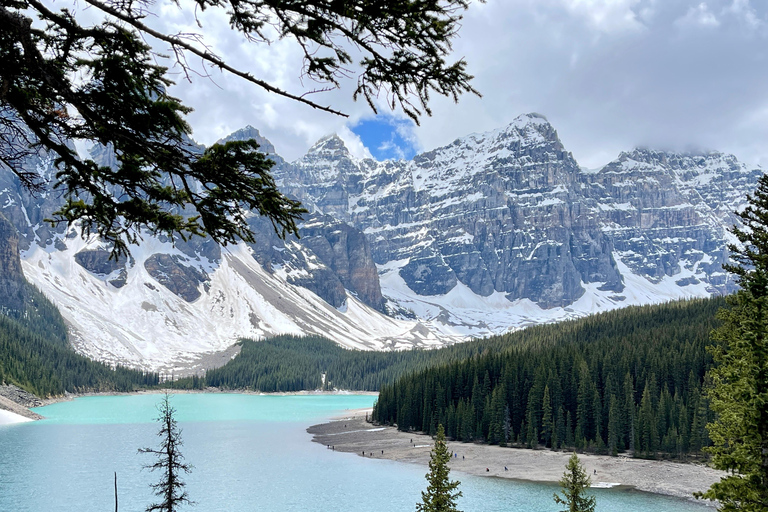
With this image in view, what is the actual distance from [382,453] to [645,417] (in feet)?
105

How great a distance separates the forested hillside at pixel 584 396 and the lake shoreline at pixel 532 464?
3.84 metres

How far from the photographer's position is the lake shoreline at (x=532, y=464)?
56.1 metres

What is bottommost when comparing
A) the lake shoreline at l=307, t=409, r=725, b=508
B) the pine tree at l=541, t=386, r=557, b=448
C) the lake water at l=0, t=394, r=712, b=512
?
the lake water at l=0, t=394, r=712, b=512

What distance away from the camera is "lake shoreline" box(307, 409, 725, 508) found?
184ft

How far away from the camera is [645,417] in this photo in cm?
7088

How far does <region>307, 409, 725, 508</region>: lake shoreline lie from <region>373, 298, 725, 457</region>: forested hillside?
3844 mm

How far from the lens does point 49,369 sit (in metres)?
150

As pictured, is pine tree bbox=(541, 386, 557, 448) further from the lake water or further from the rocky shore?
the rocky shore

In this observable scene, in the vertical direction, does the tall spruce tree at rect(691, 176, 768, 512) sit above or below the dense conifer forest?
above

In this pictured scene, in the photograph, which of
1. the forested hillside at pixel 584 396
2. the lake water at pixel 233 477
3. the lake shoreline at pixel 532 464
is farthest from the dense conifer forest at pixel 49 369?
the forested hillside at pixel 584 396

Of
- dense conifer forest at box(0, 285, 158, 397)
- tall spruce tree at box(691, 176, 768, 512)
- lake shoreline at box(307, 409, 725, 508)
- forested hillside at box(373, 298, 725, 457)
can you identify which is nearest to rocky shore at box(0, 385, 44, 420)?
dense conifer forest at box(0, 285, 158, 397)

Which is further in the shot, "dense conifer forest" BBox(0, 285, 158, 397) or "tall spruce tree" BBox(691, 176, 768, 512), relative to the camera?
"dense conifer forest" BBox(0, 285, 158, 397)

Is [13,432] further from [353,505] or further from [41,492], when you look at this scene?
[353,505]

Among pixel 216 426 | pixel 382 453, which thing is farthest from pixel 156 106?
pixel 216 426
